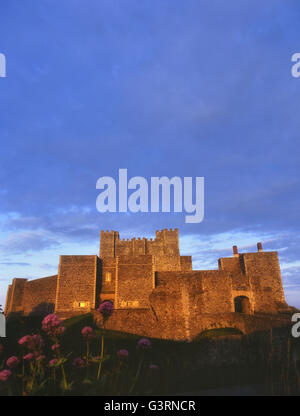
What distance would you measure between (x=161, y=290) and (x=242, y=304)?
623 inches

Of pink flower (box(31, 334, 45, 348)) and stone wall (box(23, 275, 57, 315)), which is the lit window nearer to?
stone wall (box(23, 275, 57, 315))

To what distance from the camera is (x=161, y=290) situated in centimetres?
1691

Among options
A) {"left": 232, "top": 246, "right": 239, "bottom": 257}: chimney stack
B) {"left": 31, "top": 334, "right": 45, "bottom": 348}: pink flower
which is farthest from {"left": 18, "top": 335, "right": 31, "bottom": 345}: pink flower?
{"left": 232, "top": 246, "right": 239, "bottom": 257}: chimney stack

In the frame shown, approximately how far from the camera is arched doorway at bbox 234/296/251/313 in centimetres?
2820

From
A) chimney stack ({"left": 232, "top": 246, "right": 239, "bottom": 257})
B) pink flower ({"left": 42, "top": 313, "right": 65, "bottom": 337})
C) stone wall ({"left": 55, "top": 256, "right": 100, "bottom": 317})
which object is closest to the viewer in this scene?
pink flower ({"left": 42, "top": 313, "right": 65, "bottom": 337})

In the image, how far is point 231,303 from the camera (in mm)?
23266

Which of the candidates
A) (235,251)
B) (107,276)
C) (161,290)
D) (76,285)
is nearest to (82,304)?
(76,285)

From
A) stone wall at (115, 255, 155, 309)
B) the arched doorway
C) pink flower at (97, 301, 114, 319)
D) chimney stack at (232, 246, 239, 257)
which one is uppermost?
chimney stack at (232, 246, 239, 257)

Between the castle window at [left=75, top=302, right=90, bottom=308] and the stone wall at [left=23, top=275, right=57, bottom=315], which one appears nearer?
the castle window at [left=75, top=302, right=90, bottom=308]

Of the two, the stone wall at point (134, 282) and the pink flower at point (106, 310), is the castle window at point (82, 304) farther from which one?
the pink flower at point (106, 310)

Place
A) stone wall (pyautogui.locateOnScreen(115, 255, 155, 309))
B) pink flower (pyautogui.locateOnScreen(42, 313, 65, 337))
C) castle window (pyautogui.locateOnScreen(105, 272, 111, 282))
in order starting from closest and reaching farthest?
pink flower (pyautogui.locateOnScreen(42, 313, 65, 337)) → stone wall (pyautogui.locateOnScreen(115, 255, 155, 309)) → castle window (pyautogui.locateOnScreen(105, 272, 111, 282))

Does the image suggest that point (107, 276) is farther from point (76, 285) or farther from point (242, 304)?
point (242, 304)
